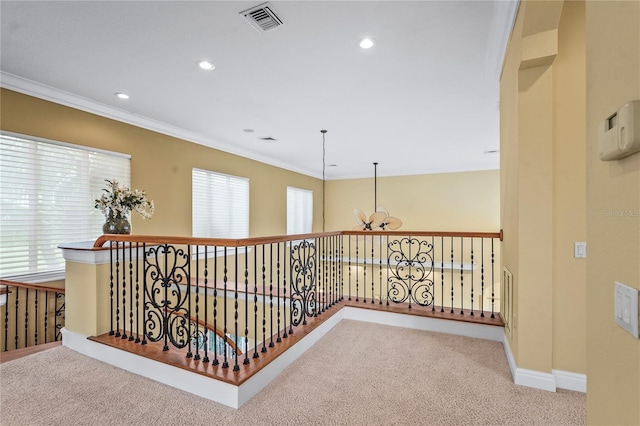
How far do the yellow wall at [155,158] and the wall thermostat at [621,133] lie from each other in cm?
454

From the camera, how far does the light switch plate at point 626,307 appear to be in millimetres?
672

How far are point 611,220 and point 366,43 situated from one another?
7.28ft

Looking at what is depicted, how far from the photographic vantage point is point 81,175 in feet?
11.8

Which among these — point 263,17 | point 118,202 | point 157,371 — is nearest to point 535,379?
point 157,371

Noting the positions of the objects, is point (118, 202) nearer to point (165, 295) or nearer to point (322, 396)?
point (165, 295)

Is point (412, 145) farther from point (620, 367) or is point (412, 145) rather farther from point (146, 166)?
point (620, 367)

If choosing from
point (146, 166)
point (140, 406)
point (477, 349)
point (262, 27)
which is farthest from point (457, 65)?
point (146, 166)

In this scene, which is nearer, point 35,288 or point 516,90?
point 516,90

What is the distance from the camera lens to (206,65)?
2.81m

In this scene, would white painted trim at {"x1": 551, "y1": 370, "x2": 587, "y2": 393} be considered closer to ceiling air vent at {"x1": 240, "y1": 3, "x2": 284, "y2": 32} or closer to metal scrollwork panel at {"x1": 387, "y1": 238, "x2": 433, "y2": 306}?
metal scrollwork panel at {"x1": 387, "y1": 238, "x2": 433, "y2": 306}

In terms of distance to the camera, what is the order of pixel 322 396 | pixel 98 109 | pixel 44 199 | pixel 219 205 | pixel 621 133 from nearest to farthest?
pixel 621 133 < pixel 322 396 < pixel 44 199 < pixel 98 109 < pixel 219 205

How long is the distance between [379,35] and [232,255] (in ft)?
14.5

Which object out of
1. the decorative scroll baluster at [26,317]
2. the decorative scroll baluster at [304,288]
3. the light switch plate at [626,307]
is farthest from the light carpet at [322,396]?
the light switch plate at [626,307]

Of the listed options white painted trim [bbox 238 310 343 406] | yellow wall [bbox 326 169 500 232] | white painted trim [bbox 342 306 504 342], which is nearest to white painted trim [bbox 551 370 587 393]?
white painted trim [bbox 342 306 504 342]
